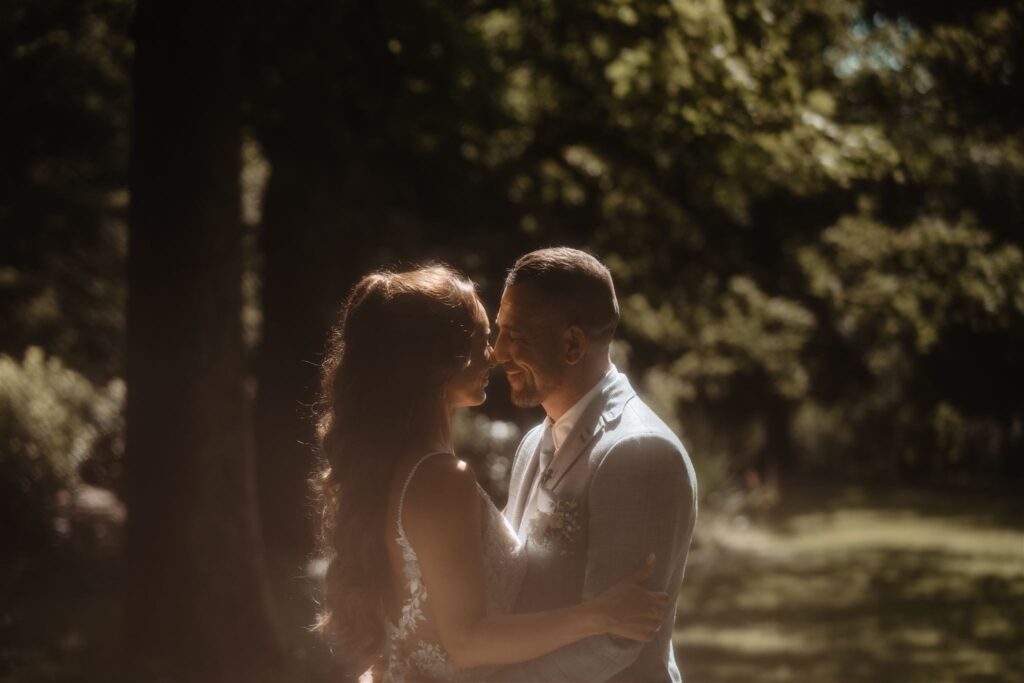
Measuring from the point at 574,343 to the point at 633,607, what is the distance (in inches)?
30.4

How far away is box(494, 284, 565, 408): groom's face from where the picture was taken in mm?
3098

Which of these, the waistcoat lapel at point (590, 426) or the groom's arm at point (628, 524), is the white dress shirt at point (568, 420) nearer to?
the waistcoat lapel at point (590, 426)

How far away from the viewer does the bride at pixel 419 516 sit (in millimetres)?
2916

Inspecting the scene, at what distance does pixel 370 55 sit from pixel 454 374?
26.5ft

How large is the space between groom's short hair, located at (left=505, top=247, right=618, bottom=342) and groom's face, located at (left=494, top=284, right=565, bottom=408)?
0.03 metres

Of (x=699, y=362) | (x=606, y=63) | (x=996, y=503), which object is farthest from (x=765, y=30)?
(x=996, y=503)

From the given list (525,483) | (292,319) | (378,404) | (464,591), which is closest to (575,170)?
(292,319)

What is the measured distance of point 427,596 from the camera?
9.92 feet

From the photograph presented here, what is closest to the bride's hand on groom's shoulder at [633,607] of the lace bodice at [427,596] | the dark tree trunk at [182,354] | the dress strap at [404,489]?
the lace bodice at [427,596]

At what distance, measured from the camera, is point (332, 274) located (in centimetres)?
1334

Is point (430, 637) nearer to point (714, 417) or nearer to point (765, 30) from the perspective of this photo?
point (765, 30)

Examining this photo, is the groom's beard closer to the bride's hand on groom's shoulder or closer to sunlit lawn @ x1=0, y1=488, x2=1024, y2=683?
the bride's hand on groom's shoulder

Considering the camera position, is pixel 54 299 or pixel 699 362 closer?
pixel 699 362

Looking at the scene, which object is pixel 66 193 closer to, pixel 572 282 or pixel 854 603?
pixel 854 603
